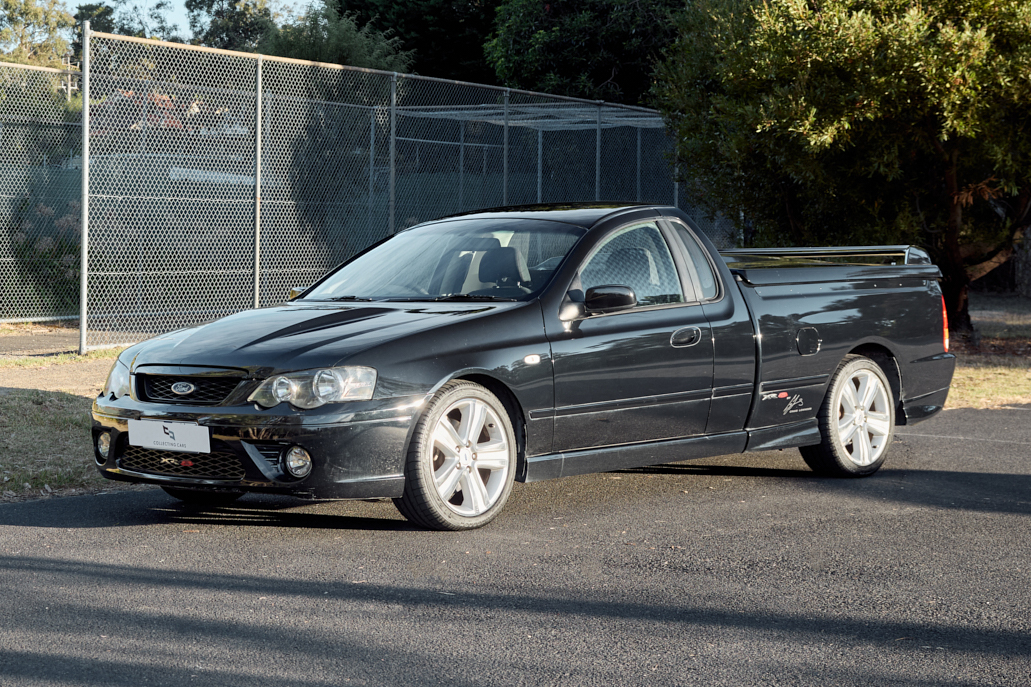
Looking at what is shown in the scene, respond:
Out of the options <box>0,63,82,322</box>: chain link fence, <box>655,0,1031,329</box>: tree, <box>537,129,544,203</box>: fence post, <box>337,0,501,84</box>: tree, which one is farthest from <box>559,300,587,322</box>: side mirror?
<box>337,0,501,84</box>: tree

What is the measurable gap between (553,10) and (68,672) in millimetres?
21251

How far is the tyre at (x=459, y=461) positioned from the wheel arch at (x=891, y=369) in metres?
3.03

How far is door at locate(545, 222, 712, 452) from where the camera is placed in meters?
6.32

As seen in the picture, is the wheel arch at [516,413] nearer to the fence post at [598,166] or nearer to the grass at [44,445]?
the grass at [44,445]

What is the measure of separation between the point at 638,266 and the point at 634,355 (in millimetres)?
599

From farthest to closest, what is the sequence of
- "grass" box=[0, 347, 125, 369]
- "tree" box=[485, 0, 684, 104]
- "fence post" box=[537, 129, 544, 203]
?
"tree" box=[485, 0, 684, 104]
"fence post" box=[537, 129, 544, 203]
"grass" box=[0, 347, 125, 369]

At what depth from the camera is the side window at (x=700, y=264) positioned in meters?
7.07

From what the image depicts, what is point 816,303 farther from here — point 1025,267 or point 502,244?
point 1025,267

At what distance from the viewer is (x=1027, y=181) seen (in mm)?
14797

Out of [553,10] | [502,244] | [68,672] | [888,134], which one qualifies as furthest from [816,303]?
[553,10]

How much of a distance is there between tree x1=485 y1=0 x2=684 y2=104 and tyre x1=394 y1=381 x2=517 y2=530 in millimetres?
17100

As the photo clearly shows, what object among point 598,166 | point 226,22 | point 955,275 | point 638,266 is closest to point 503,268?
point 638,266

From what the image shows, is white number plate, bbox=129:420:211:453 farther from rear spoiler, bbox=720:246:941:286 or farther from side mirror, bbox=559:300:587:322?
rear spoiler, bbox=720:246:941:286

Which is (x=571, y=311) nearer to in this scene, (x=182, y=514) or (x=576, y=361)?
(x=576, y=361)
